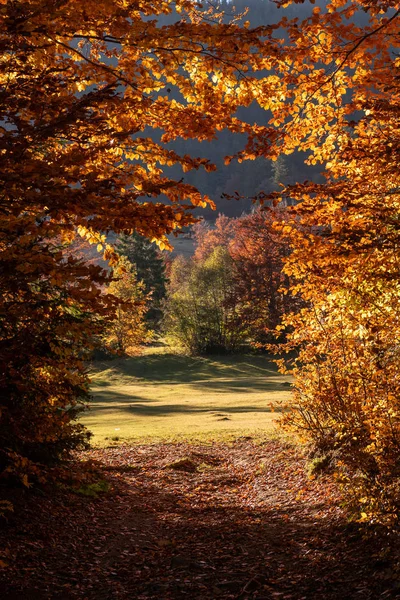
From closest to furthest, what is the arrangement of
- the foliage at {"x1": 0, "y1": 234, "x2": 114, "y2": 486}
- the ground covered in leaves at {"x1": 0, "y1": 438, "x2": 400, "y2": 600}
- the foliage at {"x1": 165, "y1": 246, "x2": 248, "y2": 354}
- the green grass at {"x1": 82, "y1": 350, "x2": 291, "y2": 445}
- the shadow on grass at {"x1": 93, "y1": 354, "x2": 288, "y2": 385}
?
the foliage at {"x1": 0, "y1": 234, "x2": 114, "y2": 486} < the ground covered in leaves at {"x1": 0, "y1": 438, "x2": 400, "y2": 600} < the green grass at {"x1": 82, "y1": 350, "x2": 291, "y2": 445} < the shadow on grass at {"x1": 93, "y1": 354, "x2": 288, "y2": 385} < the foliage at {"x1": 165, "y1": 246, "x2": 248, "y2": 354}

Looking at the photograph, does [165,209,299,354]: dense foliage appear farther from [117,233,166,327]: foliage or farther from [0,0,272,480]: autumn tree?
[0,0,272,480]: autumn tree

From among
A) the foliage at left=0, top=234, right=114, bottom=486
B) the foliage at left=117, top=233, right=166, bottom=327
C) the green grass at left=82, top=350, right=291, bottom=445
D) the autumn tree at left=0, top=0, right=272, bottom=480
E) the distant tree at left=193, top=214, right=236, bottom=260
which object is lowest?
the green grass at left=82, top=350, right=291, bottom=445

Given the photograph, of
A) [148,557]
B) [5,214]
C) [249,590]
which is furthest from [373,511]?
[5,214]

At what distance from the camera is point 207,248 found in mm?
94625

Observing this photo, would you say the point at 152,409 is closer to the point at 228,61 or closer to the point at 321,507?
the point at 321,507

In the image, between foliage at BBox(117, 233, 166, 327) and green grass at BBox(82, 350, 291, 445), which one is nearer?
green grass at BBox(82, 350, 291, 445)

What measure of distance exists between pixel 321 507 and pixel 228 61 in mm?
6104

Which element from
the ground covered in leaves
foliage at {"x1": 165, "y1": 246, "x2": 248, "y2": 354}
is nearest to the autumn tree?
the ground covered in leaves

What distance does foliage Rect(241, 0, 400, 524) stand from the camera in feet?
20.6

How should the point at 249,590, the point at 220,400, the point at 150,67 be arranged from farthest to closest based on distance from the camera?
1. the point at 220,400
2. the point at 150,67
3. the point at 249,590

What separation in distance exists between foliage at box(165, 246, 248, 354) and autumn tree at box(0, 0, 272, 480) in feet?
114

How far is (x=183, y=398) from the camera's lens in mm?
26969

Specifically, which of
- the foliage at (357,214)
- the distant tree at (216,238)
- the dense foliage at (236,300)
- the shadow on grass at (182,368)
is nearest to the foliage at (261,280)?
the dense foliage at (236,300)

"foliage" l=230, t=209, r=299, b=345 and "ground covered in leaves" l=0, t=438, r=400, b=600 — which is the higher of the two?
"foliage" l=230, t=209, r=299, b=345
